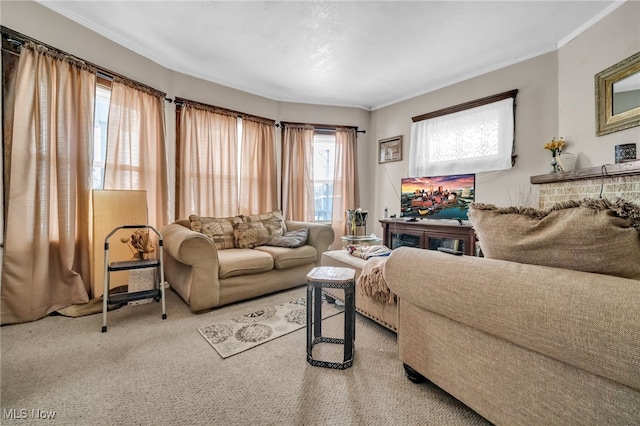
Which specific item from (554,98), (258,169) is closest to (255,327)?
(258,169)

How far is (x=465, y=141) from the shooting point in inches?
132

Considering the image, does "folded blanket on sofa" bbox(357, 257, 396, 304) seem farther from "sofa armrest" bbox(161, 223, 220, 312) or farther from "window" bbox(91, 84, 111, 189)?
"window" bbox(91, 84, 111, 189)

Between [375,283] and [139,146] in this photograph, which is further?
[139,146]

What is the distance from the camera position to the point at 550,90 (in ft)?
8.98

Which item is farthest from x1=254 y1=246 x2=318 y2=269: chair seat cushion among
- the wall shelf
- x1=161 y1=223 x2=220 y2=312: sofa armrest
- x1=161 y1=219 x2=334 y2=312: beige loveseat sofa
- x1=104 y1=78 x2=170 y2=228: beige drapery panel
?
the wall shelf

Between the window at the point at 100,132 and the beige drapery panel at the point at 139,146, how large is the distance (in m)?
0.08

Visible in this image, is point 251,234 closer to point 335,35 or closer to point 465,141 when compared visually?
point 335,35

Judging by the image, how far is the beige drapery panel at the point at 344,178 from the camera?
4266 millimetres

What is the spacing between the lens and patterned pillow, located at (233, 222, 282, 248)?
113 inches

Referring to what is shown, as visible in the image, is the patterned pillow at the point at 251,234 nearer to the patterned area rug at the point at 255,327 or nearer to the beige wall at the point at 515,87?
the patterned area rug at the point at 255,327

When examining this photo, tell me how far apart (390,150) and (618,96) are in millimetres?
2468

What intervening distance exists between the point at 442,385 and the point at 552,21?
323 centimetres

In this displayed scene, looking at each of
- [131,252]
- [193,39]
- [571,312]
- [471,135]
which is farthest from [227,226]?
[471,135]

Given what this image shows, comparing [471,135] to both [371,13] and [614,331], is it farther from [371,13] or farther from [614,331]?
[614,331]
